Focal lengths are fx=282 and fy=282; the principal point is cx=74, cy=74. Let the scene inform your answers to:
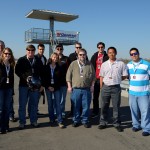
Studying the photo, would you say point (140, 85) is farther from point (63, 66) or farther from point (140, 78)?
point (63, 66)

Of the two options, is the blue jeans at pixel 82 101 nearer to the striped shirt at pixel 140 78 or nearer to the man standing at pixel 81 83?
the man standing at pixel 81 83

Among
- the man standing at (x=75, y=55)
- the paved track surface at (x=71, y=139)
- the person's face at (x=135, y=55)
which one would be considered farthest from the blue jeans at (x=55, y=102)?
the person's face at (x=135, y=55)

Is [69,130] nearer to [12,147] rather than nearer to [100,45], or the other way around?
[12,147]

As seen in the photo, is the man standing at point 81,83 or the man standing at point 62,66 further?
the man standing at point 62,66

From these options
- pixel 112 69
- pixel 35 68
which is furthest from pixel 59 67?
pixel 112 69

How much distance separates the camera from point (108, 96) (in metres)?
7.00

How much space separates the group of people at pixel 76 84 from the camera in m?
6.50

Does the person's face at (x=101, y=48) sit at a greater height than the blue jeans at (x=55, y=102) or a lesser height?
greater

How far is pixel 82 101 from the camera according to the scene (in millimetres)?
7246

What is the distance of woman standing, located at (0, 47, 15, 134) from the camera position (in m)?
6.33

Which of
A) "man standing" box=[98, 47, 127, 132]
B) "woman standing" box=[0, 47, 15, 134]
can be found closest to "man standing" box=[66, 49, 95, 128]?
"man standing" box=[98, 47, 127, 132]

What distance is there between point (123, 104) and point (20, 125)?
189 inches

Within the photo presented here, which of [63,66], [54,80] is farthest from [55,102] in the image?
[63,66]

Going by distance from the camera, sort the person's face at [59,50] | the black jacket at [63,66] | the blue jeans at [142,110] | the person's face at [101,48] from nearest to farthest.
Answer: the blue jeans at [142,110]
the black jacket at [63,66]
the person's face at [59,50]
the person's face at [101,48]
